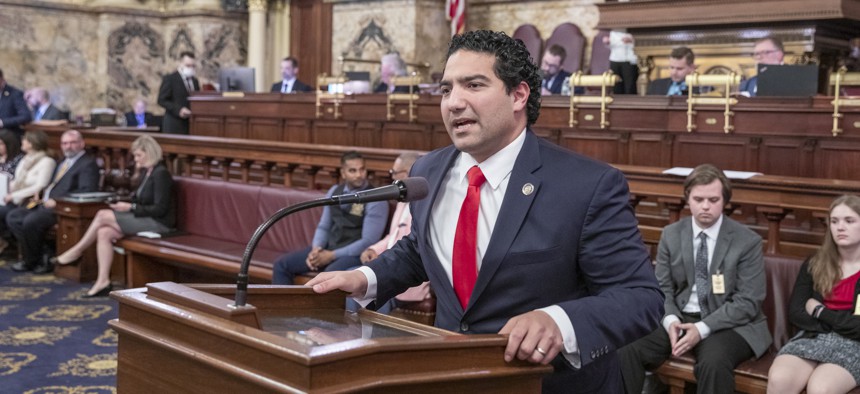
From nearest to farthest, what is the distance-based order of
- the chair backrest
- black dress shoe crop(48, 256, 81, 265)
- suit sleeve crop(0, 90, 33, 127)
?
1. the chair backrest
2. black dress shoe crop(48, 256, 81, 265)
3. suit sleeve crop(0, 90, 33, 127)

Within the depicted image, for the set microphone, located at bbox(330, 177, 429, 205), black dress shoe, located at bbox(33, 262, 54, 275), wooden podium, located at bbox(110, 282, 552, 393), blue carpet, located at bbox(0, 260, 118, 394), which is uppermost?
→ microphone, located at bbox(330, 177, 429, 205)

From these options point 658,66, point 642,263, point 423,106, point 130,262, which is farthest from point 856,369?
point 658,66

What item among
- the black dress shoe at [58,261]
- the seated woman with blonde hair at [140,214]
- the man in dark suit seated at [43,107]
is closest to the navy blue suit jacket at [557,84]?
the seated woman with blonde hair at [140,214]

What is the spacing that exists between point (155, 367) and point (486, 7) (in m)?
11.7

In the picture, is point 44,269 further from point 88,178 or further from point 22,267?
point 88,178

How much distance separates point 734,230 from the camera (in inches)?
166

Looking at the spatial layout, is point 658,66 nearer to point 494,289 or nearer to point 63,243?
point 63,243

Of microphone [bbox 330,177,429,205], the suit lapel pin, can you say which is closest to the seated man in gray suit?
the suit lapel pin

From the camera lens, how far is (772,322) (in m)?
4.39

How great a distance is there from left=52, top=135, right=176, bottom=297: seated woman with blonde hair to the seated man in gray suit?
399cm

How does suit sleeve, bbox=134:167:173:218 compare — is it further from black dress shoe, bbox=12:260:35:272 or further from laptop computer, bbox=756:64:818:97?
laptop computer, bbox=756:64:818:97

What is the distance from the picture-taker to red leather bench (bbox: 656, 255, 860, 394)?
161 inches

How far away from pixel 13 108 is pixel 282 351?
31.0 feet

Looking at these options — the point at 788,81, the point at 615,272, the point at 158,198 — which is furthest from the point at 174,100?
the point at 615,272
